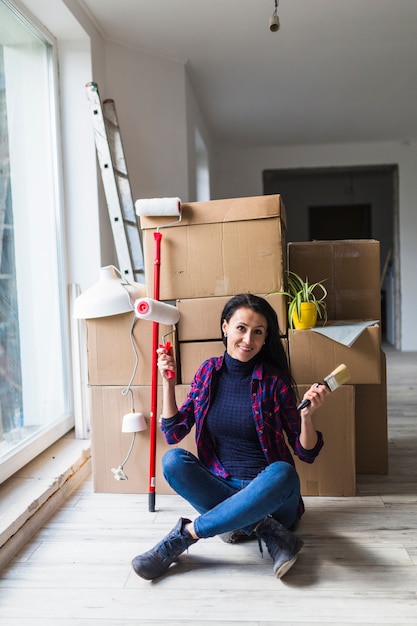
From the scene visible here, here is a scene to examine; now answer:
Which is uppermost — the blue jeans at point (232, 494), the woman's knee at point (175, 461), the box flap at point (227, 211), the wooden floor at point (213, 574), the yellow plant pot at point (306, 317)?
the box flap at point (227, 211)

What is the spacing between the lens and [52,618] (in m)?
1.35

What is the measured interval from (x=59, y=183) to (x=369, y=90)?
277cm

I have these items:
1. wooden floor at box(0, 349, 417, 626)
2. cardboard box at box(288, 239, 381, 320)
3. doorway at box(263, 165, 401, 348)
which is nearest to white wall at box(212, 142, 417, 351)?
doorway at box(263, 165, 401, 348)

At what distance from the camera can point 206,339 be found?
6.77 ft

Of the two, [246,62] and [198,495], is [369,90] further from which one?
[198,495]

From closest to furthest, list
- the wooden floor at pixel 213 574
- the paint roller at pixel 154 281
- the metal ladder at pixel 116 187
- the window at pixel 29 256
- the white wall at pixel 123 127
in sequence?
the wooden floor at pixel 213 574, the paint roller at pixel 154 281, the window at pixel 29 256, the metal ladder at pixel 116 187, the white wall at pixel 123 127

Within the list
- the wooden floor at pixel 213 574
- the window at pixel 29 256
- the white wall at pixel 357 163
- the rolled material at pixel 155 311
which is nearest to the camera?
the wooden floor at pixel 213 574

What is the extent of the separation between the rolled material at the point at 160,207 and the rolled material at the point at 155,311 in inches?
14.0

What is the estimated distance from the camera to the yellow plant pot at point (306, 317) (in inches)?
78.1

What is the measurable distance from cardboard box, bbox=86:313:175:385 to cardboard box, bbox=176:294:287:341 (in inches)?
2.9

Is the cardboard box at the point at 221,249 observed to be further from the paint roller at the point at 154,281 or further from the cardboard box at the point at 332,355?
the cardboard box at the point at 332,355

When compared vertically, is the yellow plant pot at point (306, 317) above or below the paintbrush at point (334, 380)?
above

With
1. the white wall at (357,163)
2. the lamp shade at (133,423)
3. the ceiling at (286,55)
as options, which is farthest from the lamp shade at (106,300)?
the white wall at (357,163)

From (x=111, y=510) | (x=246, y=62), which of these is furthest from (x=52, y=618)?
(x=246, y=62)
